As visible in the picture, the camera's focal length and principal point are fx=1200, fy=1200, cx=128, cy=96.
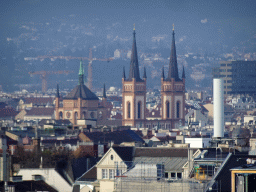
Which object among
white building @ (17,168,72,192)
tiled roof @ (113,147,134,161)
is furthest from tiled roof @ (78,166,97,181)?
white building @ (17,168,72,192)

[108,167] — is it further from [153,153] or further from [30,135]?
[30,135]

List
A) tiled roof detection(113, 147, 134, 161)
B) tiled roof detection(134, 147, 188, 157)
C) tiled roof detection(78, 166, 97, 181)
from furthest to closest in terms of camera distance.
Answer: tiled roof detection(134, 147, 188, 157) → tiled roof detection(113, 147, 134, 161) → tiled roof detection(78, 166, 97, 181)

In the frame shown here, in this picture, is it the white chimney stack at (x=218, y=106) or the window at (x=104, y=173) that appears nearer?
the window at (x=104, y=173)

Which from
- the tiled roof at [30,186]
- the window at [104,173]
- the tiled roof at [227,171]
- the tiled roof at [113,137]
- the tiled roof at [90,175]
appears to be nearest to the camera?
the tiled roof at [227,171]

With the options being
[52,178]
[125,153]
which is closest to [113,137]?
[125,153]

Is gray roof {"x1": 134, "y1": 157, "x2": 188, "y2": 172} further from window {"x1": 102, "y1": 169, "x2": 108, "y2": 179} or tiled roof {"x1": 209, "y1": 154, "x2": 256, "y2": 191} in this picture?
tiled roof {"x1": 209, "y1": 154, "x2": 256, "y2": 191}

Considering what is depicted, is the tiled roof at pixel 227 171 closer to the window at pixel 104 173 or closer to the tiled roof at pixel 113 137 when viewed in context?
the window at pixel 104 173

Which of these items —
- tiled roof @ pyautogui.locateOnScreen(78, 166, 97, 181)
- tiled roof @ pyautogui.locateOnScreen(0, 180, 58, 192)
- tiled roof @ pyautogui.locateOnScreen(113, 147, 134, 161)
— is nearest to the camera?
tiled roof @ pyautogui.locateOnScreen(0, 180, 58, 192)

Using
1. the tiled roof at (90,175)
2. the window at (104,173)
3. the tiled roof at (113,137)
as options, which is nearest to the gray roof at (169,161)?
the window at (104,173)

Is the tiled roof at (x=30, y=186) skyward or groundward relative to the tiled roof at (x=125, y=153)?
groundward
